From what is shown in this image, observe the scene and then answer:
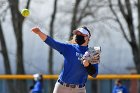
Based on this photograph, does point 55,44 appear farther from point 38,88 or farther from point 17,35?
point 17,35

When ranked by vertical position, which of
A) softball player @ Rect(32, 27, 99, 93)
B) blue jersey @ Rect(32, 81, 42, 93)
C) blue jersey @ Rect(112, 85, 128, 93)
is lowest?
blue jersey @ Rect(112, 85, 128, 93)

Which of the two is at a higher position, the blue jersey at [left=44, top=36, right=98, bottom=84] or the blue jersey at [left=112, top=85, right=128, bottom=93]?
the blue jersey at [left=44, top=36, right=98, bottom=84]

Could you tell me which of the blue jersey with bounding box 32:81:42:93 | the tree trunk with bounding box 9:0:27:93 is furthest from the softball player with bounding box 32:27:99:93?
the tree trunk with bounding box 9:0:27:93

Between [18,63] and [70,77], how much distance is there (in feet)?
56.8

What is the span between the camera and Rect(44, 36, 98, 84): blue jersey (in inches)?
313

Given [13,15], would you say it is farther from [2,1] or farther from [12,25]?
[2,1]

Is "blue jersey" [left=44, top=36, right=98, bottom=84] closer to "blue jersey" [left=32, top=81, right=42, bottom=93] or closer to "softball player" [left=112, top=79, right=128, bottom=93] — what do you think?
"blue jersey" [left=32, top=81, right=42, bottom=93]

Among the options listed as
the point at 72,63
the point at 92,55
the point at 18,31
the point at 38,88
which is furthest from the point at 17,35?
the point at 92,55

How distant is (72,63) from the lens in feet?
26.2

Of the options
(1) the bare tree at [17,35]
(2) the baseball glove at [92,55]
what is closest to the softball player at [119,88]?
(1) the bare tree at [17,35]

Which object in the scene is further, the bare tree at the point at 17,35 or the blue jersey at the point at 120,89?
the bare tree at the point at 17,35

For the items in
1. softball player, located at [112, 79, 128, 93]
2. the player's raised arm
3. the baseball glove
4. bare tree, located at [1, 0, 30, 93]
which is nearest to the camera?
the baseball glove

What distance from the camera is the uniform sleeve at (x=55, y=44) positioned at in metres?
7.91

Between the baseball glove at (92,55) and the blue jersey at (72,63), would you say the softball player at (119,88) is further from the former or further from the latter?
the baseball glove at (92,55)
